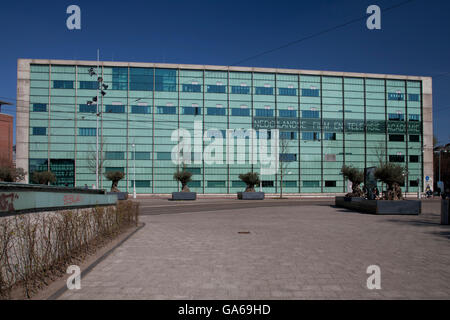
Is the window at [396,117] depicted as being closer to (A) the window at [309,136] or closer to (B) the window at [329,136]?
(B) the window at [329,136]

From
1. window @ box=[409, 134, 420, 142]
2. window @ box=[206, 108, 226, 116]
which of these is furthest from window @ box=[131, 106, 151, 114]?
window @ box=[409, 134, 420, 142]

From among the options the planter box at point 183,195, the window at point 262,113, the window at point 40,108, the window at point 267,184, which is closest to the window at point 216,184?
the window at point 267,184

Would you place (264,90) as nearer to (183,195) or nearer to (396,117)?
(396,117)

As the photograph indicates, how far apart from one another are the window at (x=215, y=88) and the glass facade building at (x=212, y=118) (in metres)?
0.22

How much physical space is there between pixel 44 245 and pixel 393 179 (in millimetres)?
19376

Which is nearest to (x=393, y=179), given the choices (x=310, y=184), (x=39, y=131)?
(x=310, y=184)

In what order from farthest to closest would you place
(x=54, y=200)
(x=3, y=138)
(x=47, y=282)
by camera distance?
1. (x=3, y=138)
2. (x=54, y=200)
3. (x=47, y=282)

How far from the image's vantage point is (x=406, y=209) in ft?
57.9

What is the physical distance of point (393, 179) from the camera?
1842 cm

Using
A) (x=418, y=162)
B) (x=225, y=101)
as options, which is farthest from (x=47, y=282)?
(x=418, y=162)

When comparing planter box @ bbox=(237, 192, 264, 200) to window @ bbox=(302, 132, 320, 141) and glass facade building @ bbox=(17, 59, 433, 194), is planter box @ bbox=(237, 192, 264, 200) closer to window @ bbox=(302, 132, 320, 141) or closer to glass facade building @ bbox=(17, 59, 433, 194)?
glass facade building @ bbox=(17, 59, 433, 194)

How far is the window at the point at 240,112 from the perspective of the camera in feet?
184
